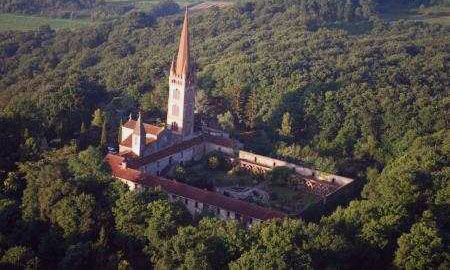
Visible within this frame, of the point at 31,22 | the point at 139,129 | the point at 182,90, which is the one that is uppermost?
the point at 182,90

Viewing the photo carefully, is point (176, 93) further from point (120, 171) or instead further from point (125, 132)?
point (120, 171)

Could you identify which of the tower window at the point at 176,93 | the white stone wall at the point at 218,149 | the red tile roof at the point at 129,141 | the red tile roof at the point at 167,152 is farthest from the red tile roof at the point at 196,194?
the white stone wall at the point at 218,149

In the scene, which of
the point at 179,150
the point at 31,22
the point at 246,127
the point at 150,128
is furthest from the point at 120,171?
the point at 31,22

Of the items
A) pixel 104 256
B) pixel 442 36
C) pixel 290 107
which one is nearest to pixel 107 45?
pixel 290 107

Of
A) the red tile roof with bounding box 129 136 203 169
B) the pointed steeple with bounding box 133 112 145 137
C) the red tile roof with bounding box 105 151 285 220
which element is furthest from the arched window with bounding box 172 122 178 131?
the red tile roof with bounding box 105 151 285 220

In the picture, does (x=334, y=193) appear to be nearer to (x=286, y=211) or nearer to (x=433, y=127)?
(x=286, y=211)

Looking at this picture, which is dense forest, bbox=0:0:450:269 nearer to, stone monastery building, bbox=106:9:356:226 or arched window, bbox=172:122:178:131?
stone monastery building, bbox=106:9:356:226
